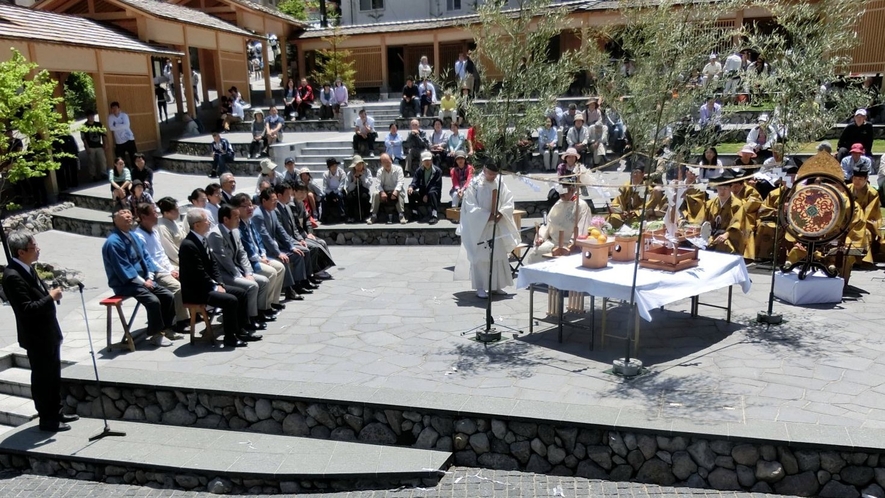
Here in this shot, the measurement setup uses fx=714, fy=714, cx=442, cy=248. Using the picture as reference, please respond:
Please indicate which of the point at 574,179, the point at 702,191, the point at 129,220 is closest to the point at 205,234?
the point at 129,220

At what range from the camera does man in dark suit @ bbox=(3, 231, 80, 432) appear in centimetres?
659

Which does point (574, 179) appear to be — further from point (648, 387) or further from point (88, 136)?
point (88, 136)

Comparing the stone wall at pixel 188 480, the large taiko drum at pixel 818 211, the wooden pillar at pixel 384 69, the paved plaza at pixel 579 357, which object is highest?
the wooden pillar at pixel 384 69

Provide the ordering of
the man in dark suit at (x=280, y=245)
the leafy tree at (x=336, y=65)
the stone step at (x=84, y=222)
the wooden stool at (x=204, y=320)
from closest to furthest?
the wooden stool at (x=204, y=320) → the man in dark suit at (x=280, y=245) → the stone step at (x=84, y=222) → the leafy tree at (x=336, y=65)

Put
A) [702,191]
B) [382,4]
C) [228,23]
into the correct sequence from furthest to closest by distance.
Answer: [382,4], [228,23], [702,191]

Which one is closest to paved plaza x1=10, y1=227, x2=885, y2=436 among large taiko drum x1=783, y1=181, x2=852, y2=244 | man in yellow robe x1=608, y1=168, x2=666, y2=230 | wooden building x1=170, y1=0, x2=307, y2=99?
large taiko drum x1=783, y1=181, x2=852, y2=244

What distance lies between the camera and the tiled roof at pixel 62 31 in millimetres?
15985

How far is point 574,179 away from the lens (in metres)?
10.5

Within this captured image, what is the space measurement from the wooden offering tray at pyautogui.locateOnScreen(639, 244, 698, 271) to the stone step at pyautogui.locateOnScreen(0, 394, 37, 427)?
6787 mm

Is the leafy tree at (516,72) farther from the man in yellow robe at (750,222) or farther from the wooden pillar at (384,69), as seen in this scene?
the wooden pillar at (384,69)

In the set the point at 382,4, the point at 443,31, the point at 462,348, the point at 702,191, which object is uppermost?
the point at 382,4

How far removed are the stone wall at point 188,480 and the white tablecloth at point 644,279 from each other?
2.64 m

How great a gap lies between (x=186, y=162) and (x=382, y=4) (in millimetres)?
20153

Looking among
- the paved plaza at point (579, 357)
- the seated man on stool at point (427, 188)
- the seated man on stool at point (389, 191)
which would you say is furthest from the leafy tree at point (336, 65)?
the paved plaza at point (579, 357)
